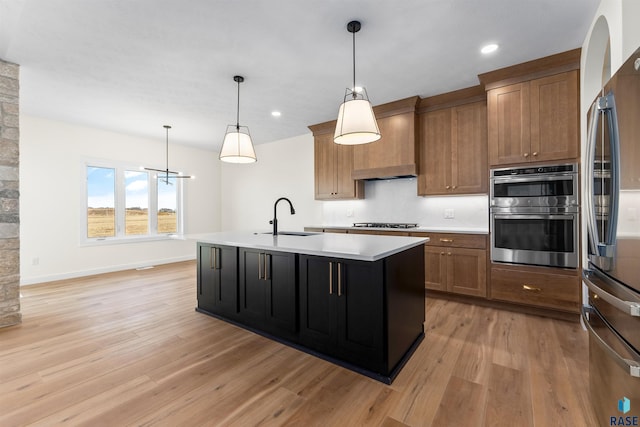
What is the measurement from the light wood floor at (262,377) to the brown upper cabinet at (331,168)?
7.93 ft

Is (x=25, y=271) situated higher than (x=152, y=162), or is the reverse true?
(x=152, y=162)

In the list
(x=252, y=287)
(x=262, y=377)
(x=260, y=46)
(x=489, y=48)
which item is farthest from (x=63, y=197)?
(x=489, y=48)

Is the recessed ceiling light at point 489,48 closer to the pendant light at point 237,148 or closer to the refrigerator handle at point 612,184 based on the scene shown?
the refrigerator handle at point 612,184

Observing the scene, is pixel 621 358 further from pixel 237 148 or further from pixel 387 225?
pixel 387 225

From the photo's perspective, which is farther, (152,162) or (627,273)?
(152,162)

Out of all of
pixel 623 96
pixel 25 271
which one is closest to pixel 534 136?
pixel 623 96

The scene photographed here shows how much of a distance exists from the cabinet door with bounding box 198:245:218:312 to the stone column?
1803mm

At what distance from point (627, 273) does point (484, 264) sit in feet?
7.84

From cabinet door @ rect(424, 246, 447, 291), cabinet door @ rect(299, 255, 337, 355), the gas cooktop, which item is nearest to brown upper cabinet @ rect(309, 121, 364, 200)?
the gas cooktop

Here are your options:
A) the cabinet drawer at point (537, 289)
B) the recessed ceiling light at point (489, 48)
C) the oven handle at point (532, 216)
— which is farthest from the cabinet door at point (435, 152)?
the cabinet drawer at point (537, 289)

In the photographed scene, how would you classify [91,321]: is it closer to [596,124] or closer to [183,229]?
[183,229]

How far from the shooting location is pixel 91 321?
300cm

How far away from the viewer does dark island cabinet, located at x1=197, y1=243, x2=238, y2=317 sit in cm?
283

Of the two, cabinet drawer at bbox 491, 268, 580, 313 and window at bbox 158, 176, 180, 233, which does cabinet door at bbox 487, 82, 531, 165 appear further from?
window at bbox 158, 176, 180, 233
